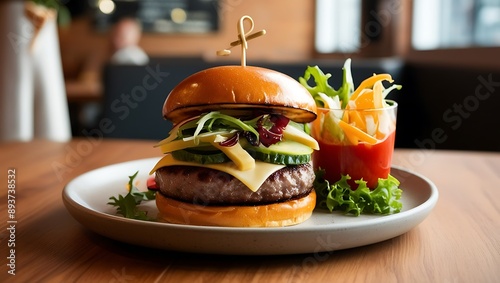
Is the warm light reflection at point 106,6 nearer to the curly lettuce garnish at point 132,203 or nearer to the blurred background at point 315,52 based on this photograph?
the blurred background at point 315,52

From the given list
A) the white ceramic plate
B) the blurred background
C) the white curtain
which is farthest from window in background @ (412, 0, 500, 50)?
the white ceramic plate

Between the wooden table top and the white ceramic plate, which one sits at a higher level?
the white ceramic plate

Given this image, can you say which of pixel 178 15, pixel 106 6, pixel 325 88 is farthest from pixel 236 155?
pixel 106 6

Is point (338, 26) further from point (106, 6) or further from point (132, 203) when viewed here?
point (132, 203)

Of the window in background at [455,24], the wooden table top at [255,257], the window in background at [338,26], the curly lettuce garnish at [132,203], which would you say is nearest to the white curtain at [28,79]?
the wooden table top at [255,257]

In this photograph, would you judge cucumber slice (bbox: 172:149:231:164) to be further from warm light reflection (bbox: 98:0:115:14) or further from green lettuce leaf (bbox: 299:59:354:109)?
warm light reflection (bbox: 98:0:115:14)

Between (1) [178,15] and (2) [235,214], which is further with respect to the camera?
(1) [178,15]

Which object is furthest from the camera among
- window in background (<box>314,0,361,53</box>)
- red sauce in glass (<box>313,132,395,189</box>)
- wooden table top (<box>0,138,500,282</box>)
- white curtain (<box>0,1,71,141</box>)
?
window in background (<box>314,0,361,53</box>)

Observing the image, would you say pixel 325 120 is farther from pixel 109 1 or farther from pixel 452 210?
pixel 109 1
